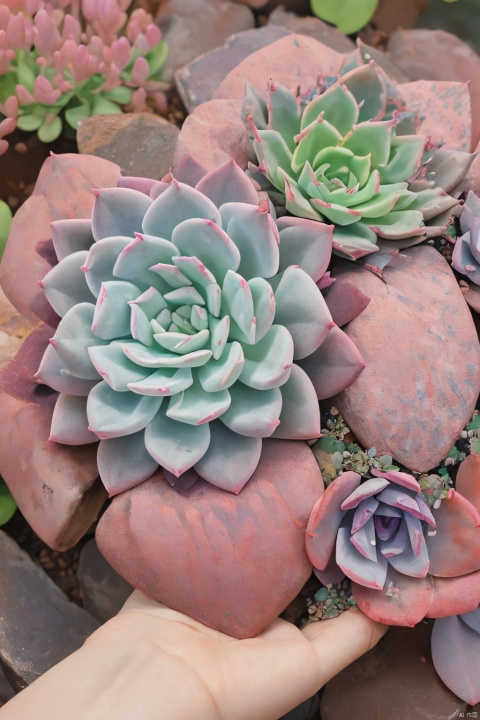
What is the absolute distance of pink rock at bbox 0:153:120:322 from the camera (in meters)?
1.06

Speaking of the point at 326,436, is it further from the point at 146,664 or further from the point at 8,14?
the point at 8,14

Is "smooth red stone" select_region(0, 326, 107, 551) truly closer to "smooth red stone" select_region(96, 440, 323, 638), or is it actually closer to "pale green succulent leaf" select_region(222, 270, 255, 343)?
"smooth red stone" select_region(96, 440, 323, 638)

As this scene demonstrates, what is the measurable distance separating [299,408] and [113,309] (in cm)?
29

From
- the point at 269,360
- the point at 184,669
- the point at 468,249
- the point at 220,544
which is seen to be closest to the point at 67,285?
the point at 269,360

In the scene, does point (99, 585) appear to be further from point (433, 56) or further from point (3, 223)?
point (433, 56)

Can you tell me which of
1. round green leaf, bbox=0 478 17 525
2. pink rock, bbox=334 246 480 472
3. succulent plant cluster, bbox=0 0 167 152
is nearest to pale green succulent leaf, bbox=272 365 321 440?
pink rock, bbox=334 246 480 472

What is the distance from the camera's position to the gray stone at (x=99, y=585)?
4.38 ft

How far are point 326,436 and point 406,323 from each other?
0.21 m

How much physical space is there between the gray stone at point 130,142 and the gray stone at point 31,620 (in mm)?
792

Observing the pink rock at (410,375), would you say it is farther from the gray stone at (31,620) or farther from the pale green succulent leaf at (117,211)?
the gray stone at (31,620)

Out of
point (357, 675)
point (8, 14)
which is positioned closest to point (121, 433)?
point (357, 675)

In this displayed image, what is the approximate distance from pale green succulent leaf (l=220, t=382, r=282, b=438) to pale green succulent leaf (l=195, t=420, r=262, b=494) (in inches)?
1.2

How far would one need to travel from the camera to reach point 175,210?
2.90ft

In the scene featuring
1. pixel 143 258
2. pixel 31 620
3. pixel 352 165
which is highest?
pixel 352 165
